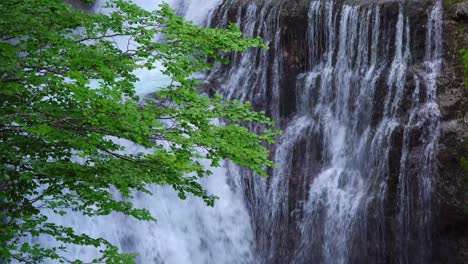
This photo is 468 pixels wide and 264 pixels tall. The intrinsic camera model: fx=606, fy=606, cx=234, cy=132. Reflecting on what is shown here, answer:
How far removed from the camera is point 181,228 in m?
12.0

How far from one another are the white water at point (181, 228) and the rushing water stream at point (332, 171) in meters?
0.02

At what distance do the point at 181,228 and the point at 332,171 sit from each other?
3.27m

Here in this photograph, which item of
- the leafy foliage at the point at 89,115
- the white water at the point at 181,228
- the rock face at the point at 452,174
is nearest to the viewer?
the leafy foliage at the point at 89,115

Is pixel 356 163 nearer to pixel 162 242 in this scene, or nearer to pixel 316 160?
pixel 316 160

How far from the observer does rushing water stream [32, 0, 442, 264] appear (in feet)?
37.1

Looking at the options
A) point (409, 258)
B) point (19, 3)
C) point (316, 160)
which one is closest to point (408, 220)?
point (409, 258)

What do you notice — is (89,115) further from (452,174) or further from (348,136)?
(348,136)

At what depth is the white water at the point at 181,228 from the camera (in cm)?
1105

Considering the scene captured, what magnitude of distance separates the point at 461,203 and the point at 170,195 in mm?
5506

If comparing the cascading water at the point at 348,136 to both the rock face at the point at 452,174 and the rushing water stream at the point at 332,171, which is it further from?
the rock face at the point at 452,174

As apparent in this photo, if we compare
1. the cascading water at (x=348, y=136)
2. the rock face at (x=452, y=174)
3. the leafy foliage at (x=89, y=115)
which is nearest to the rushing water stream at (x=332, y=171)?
the cascading water at (x=348, y=136)

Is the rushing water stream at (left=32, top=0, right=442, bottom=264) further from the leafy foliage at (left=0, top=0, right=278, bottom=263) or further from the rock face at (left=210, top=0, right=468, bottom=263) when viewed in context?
the leafy foliage at (left=0, top=0, right=278, bottom=263)

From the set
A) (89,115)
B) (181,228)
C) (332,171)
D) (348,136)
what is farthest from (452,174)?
(89,115)

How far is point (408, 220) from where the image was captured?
11188mm
